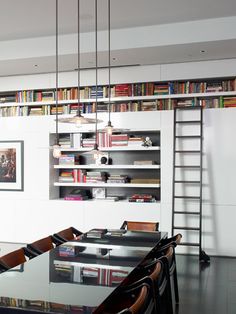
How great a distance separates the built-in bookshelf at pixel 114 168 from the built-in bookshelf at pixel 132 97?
1.74ft

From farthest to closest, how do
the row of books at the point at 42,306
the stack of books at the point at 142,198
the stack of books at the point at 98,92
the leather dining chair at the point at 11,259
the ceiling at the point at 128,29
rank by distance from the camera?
the stack of books at the point at 98,92 < the stack of books at the point at 142,198 < the ceiling at the point at 128,29 < the leather dining chair at the point at 11,259 < the row of books at the point at 42,306

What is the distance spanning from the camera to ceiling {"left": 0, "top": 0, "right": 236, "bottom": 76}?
188 inches

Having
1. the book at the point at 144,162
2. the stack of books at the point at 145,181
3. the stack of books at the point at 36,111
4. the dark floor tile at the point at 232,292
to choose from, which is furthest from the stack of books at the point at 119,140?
the dark floor tile at the point at 232,292

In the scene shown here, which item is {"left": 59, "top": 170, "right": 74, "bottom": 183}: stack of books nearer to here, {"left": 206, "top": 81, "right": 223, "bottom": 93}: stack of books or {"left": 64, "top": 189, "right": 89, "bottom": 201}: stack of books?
{"left": 64, "top": 189, "right": 89, "bottom": 201}: stack of books

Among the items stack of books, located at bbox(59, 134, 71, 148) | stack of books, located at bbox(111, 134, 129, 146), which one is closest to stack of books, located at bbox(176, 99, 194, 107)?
stack of books, located at bbox(111, 134, 129, 146)

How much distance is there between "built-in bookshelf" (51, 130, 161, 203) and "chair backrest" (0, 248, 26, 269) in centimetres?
310

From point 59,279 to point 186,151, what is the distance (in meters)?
3.87

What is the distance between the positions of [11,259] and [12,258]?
22mm

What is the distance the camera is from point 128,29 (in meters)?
5.61

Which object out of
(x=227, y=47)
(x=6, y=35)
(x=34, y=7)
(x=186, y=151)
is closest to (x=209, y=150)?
(x=186, y=151)

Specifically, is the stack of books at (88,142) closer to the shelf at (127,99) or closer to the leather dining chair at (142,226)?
the shelf at (127,99)

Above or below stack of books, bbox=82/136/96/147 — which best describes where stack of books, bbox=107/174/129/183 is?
below

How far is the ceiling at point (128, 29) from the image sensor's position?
15.7 feet

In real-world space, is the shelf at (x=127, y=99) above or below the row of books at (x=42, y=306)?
above
